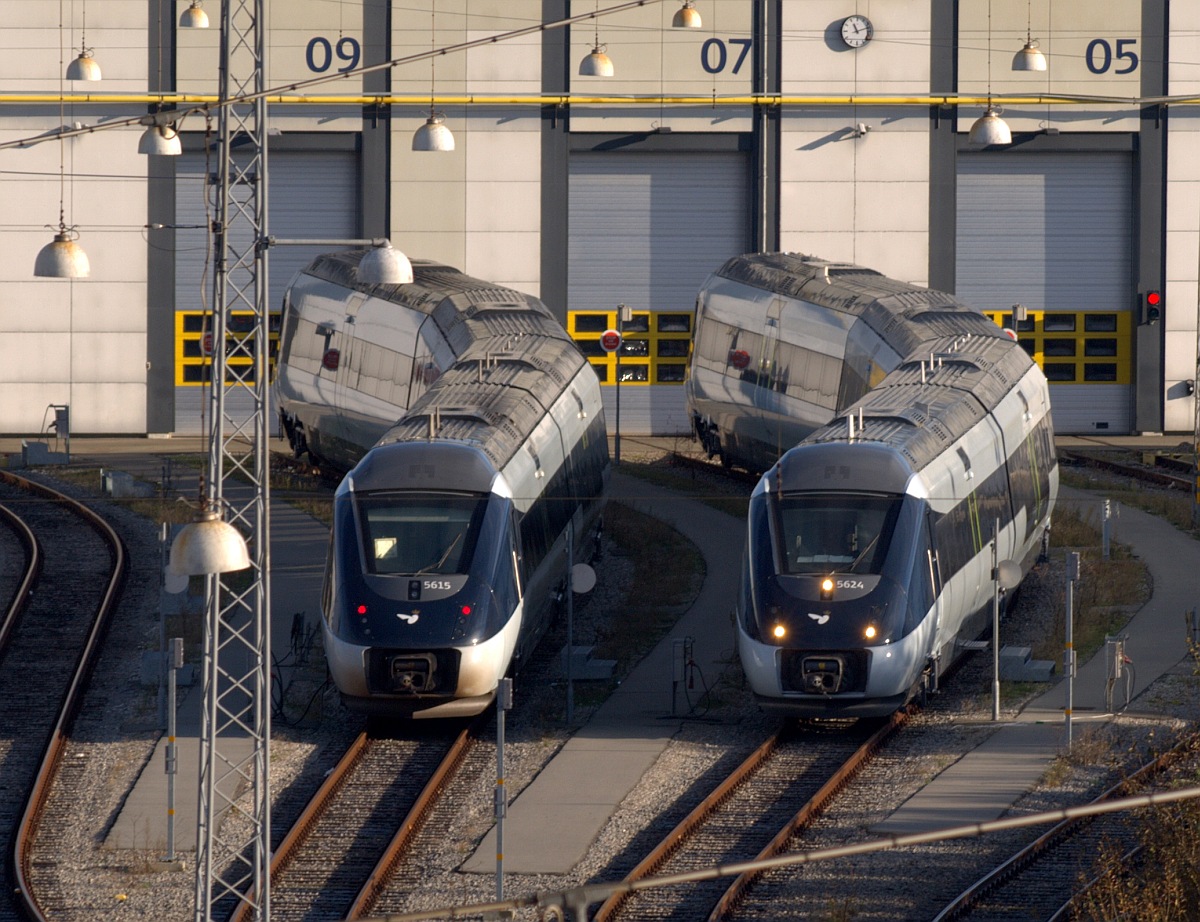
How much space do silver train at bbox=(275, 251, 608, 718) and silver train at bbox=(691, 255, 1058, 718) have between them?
2.80 metres

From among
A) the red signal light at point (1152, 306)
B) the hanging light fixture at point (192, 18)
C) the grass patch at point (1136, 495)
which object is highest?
the hanging light fixture at point (192, 18)

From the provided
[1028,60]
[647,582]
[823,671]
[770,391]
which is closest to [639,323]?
[770,391]

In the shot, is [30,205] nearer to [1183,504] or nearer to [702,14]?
[702,14]

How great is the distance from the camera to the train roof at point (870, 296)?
33.0 metres

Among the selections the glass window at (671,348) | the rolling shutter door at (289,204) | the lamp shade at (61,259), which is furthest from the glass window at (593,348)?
the lamp shade at (61,259)

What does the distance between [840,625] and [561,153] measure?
26.7 m

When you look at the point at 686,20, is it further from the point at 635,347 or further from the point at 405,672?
the point at 405,672

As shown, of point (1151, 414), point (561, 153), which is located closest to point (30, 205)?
point (561, 153)

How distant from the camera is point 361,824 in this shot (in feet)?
68.6

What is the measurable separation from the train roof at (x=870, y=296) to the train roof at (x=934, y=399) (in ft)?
2.95

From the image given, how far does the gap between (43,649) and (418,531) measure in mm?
7242

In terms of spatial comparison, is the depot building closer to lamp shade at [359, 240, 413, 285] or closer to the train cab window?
the train cab window

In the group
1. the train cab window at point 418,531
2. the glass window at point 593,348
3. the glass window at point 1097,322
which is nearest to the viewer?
the train cab window at point 418,531

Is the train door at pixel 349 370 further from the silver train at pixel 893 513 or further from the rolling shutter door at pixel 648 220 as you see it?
the rolling shutter door at pixel 648 220
